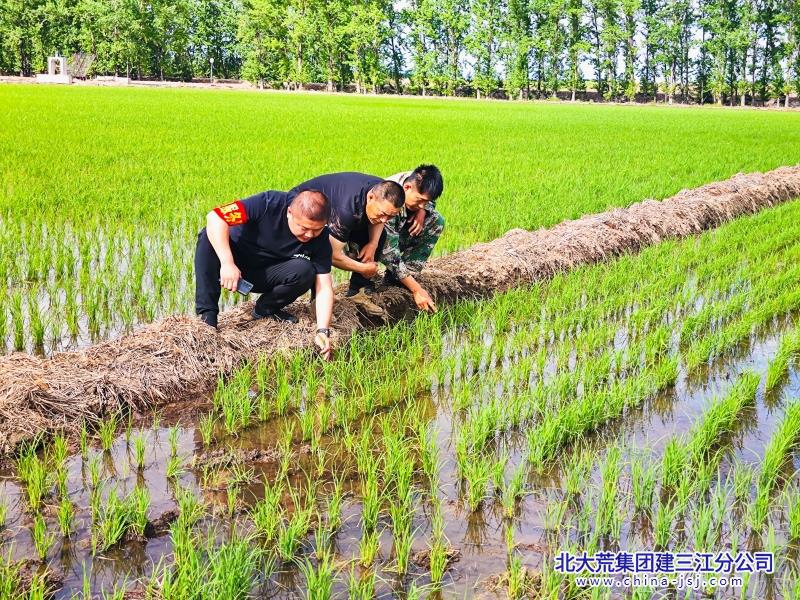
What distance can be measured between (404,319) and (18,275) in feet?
8.71

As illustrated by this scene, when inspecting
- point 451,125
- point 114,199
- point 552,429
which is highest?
point 451,125

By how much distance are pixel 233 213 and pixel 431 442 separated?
1.64m

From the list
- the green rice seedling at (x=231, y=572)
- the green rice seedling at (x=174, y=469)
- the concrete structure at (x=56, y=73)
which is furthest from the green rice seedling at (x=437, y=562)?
the concrete structure at (x=56, y=73)

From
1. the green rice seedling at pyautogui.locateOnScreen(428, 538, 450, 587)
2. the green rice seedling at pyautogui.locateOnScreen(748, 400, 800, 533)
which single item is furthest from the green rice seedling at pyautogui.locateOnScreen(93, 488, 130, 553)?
the green rice seedling at pyautogui.locateOnScreen(748, 400, 800, 533)

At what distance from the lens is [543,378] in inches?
159

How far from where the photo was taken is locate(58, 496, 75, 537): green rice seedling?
248cm

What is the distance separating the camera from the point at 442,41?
186ft

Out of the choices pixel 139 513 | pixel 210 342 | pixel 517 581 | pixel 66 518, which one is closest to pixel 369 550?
pixel 517 581

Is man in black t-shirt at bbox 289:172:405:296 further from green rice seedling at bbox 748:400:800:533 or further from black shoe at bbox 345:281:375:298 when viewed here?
green rice seedling at bbox 748:400:800:533

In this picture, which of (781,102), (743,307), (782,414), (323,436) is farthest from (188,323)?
(781,102)

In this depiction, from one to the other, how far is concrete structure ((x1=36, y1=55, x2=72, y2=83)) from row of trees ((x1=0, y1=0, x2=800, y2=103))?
4.08m

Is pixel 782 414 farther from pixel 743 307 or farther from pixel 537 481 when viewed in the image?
pixel 743 307

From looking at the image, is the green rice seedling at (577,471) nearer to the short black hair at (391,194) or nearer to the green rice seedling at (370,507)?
the green rice seedling at (370,507)

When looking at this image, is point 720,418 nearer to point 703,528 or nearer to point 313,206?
point 703,528
